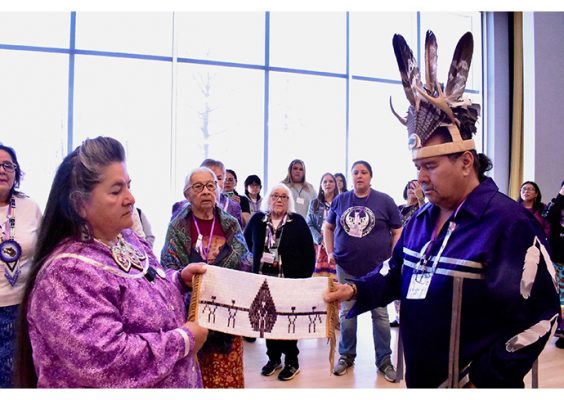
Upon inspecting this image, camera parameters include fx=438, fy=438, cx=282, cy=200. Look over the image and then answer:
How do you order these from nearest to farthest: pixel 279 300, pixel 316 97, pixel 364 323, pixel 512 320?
1. pixel 512 320
2. pixel 279 300
3. pixel 364 323
4. pixel 316 97

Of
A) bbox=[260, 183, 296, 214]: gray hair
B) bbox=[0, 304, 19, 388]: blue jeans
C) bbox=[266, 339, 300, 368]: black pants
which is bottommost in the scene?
bbox=[266, 339, 300, 368]: black pants

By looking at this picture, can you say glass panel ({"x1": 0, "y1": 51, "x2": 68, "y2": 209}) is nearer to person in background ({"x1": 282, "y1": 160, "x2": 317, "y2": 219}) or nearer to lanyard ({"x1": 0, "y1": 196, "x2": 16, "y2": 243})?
person in background ({"x1": 282, "y1": 160, "x2": 317, "y2": 219})

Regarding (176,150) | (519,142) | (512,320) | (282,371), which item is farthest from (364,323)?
(519,142)

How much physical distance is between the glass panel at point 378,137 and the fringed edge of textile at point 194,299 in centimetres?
622

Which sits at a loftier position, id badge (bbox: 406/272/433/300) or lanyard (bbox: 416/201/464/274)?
lanyard (bbox: 416/201/464/274)

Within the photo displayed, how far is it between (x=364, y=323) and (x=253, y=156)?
3.21m

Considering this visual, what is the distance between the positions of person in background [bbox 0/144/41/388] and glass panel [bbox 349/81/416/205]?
19.3 ft

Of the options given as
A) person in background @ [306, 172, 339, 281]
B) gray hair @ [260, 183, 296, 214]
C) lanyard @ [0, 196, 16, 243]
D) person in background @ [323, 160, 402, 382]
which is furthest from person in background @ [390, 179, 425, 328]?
lanyard @ [0, 196, 16, 243]

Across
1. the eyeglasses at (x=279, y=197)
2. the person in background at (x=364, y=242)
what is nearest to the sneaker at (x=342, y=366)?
the person in background at (x=364, y=242)

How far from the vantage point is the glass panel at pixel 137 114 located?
6266 millimetres

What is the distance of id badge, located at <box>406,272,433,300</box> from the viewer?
1.42 m

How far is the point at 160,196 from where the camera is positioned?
6.69 metres

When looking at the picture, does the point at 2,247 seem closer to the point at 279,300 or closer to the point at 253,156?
the point at 279,300

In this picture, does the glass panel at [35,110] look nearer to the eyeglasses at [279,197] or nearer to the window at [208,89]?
the window at [208,89]
